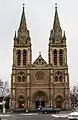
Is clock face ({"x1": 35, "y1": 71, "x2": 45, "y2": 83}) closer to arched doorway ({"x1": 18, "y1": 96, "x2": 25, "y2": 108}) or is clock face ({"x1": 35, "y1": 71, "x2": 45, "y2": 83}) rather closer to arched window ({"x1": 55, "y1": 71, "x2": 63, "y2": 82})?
arched window ({"x1": 55, "y1": 71, "x2": 63, "y2": 82})

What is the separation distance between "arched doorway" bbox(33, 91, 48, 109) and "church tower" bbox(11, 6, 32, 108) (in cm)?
321

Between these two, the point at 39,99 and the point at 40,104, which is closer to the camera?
the point at 40,104

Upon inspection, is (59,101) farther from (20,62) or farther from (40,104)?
(20,62)

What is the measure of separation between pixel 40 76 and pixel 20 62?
6.67 m

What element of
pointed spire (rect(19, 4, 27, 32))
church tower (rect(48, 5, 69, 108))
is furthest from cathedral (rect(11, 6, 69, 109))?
pointed spire (rect(19, 4, 27, 32))

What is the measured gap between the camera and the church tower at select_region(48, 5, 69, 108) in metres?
85.2

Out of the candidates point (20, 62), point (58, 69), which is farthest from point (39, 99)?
point (20, 62)

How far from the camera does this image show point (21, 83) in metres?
86.1

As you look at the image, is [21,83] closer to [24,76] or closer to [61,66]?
[24,76]

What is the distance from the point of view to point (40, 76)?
284 feet

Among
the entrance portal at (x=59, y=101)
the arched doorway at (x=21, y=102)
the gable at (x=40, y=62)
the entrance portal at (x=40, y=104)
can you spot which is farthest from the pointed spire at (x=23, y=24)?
the entrance portal at (x=59, y=101)

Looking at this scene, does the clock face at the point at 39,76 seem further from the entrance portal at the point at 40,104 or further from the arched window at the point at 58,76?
the entrance portal at the point at 40,104

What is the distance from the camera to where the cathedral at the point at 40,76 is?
85.1 meters

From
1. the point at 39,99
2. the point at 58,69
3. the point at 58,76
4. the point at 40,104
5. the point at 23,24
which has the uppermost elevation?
the point at 23,24
